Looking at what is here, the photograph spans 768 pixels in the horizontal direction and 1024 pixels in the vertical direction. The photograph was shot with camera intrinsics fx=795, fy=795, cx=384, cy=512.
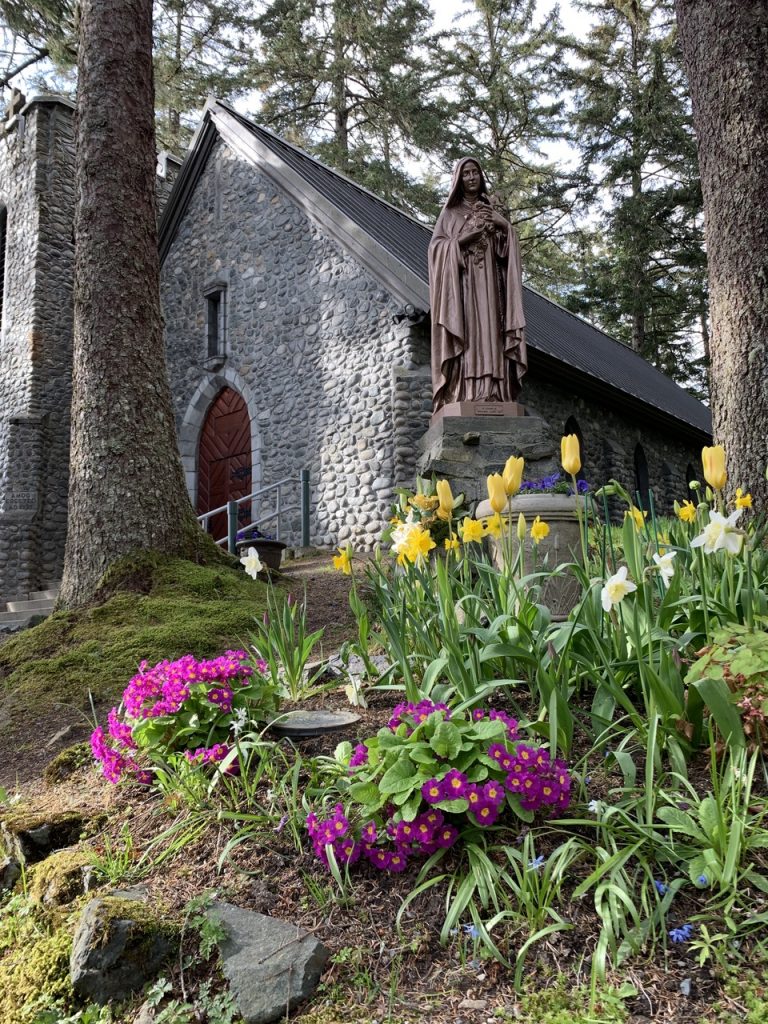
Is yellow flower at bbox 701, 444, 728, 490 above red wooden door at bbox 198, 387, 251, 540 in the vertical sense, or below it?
below

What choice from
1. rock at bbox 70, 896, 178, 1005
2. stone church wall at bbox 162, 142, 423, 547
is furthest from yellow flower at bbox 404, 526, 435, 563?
stone church wall at bbox 162, 142, 423, 547

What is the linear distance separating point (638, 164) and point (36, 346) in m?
15.3

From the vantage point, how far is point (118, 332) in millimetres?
5898

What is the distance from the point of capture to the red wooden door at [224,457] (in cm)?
1284

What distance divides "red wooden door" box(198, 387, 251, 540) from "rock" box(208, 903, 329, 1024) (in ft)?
35.1

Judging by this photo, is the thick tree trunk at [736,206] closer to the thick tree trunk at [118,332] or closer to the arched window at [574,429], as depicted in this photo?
the thick tree trunk at [118,332]

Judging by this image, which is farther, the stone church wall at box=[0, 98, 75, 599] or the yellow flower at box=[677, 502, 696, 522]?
the stone church wall at box=[0, 98, 75, 599]

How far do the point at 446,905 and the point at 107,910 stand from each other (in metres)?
0.85

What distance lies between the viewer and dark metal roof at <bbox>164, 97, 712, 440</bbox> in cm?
1185

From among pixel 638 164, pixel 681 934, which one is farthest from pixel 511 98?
pixel 681 934

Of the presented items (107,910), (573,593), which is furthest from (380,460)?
(107,910)

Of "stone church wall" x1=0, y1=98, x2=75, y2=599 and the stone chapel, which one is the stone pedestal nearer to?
the stone chapel

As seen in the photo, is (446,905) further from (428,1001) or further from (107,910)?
(107,910)

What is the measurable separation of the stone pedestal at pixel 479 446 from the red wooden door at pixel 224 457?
19.4 feet
